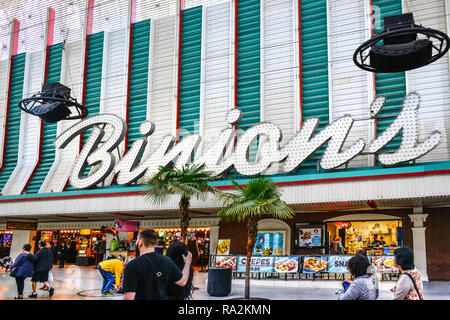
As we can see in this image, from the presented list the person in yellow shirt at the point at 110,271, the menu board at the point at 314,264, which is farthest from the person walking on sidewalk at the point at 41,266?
the menu board at the point at 314,264

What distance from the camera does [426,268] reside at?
17516 millimetres

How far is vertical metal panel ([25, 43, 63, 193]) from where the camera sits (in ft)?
86.7

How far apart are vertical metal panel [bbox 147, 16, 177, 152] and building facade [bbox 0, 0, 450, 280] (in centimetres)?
8

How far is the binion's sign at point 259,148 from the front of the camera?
54.6 ft

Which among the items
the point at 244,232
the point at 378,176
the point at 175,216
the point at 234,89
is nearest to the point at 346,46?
the point at 234,89

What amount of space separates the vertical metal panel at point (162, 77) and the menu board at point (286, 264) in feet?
32.6

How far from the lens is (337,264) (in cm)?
1620

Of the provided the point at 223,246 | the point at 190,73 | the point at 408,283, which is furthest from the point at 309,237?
the point at 408,283

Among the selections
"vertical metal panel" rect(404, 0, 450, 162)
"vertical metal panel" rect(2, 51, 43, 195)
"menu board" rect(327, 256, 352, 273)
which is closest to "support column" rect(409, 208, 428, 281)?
"vertical metal panel" rect(404, 0, 450, 162)

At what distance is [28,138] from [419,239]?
23177mm

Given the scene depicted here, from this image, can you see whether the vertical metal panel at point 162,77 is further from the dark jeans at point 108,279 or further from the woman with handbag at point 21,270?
the woman with handbag at point 21,270

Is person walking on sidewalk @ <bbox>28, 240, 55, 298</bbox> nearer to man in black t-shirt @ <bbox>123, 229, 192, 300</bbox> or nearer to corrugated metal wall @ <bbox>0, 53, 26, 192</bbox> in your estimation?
man in black t-shirt @ <bbox>123, 229, 192, 300</bbox>

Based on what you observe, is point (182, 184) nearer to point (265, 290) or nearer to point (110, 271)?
point (110, 271)
